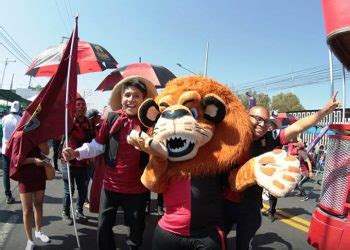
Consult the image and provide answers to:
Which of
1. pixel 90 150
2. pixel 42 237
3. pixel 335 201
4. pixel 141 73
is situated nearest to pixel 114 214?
pixel 90 150

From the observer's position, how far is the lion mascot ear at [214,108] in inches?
91.1

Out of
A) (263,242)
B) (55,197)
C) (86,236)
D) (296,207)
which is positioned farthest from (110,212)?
(296,207)

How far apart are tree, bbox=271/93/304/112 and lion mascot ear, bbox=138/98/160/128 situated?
206 ft

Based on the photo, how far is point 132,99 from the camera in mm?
3086

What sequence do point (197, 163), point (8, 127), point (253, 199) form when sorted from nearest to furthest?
point (197, 163) < point (253, 199) < point (8, 127)

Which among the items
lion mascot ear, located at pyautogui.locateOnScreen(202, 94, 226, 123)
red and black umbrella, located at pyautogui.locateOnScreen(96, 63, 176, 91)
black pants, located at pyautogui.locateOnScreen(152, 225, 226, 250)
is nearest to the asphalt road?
black pants, located at pyautogui.locateOnScreen(152, 225, 226, 250)

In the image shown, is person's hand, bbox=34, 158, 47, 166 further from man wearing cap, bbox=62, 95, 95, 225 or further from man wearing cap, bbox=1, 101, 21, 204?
man wearing cap, bbox=1, 101, 21, 204

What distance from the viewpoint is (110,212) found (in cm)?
306

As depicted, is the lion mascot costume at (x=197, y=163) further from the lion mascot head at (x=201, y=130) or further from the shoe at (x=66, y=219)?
the shoe at (x=66, y=219)

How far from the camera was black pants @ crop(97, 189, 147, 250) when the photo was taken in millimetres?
3043

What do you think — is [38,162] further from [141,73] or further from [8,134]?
A: [141,73]

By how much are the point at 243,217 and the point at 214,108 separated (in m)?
1.22

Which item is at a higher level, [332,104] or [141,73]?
[141,73]

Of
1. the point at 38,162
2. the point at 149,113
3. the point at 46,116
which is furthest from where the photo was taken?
the point at 38,162
